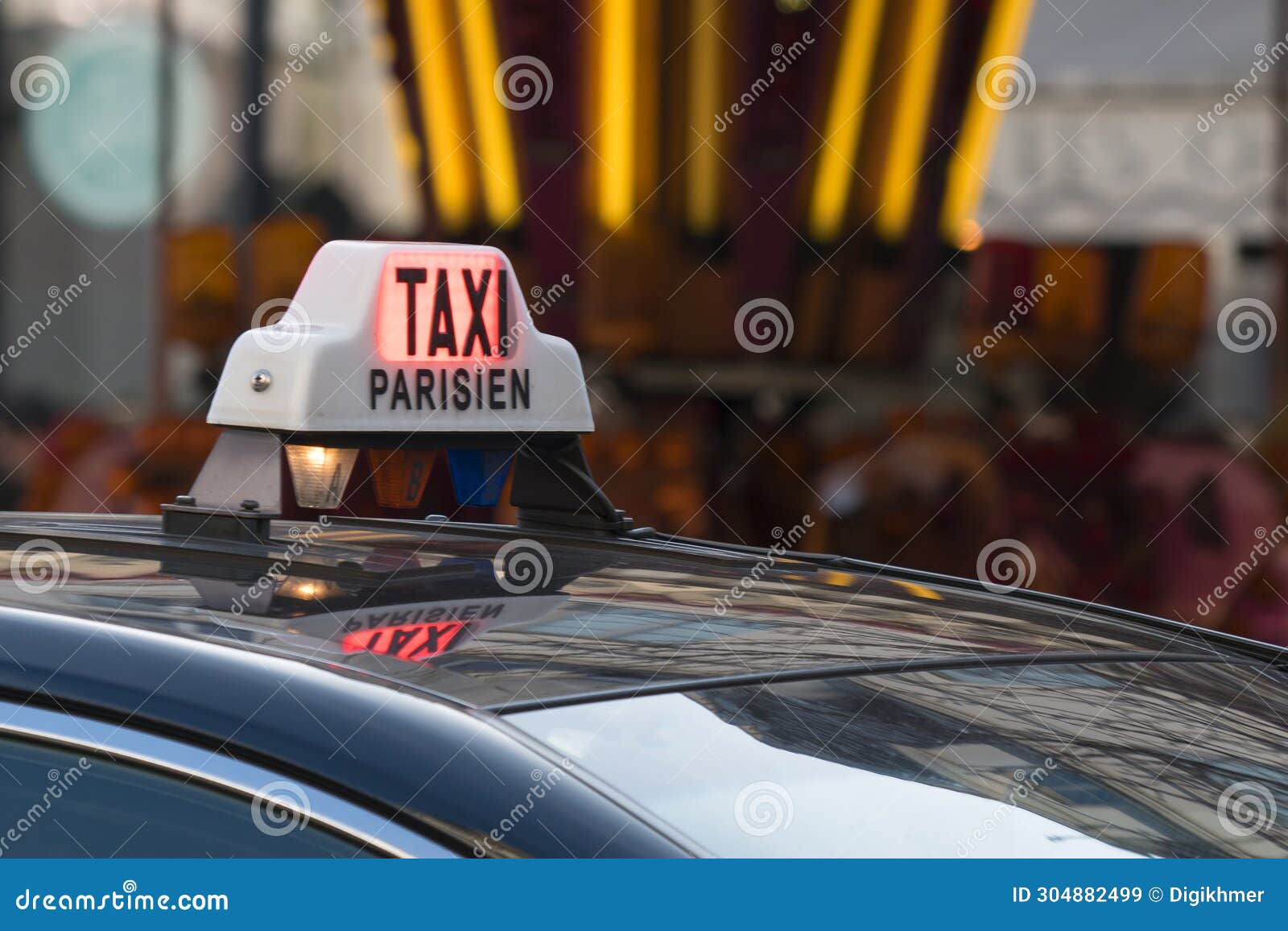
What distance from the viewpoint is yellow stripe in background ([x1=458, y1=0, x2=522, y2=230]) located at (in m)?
5.82

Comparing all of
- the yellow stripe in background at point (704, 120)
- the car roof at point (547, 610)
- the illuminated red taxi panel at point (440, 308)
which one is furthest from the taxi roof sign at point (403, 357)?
the yellow stripe in background at point (704, 120)

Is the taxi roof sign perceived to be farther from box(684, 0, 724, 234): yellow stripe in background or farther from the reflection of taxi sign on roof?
box(684, 0, 724, 234): yellow stripe in background

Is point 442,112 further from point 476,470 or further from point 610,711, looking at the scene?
point 610,711

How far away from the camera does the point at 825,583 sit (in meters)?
1.57

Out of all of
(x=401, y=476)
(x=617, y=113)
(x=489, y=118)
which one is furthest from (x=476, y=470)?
(x=489, y=118)

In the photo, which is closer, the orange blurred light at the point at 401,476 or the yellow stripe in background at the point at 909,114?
the orange blurred light at the point at 401,476

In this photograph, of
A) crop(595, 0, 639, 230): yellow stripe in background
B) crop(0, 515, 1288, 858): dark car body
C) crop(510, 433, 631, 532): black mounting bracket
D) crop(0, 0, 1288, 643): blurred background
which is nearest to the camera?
crop(0, 515, 1288, 858): dark car body

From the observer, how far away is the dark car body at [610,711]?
0.96m

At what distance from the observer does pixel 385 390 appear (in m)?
1.56

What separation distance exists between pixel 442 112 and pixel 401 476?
15.6 feet

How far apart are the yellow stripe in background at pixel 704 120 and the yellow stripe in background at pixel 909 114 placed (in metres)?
0.65

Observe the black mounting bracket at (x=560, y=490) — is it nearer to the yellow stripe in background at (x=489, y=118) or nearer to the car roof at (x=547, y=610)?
the car roof at (x=547, y=610)

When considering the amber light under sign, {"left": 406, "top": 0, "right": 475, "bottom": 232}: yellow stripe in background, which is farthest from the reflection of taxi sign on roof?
{"left": 406, "top": 0, "right": 475, "bottom": 232}: yellow stripe in background

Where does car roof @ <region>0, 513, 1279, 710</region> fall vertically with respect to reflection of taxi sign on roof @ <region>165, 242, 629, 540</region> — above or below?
below
